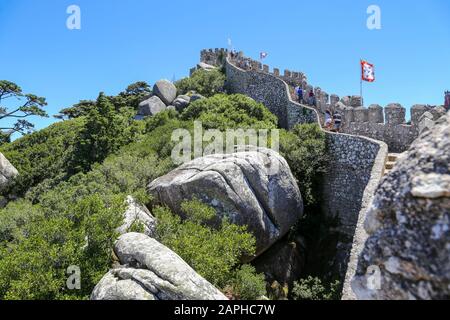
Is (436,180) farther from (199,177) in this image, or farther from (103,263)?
(199,177)

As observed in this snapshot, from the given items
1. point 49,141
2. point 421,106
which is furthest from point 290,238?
point 49,141

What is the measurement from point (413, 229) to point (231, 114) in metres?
18.7

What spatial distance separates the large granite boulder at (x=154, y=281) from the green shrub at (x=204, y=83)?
78.1 ft

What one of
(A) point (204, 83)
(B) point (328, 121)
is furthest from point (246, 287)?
(A) point (204, 83)

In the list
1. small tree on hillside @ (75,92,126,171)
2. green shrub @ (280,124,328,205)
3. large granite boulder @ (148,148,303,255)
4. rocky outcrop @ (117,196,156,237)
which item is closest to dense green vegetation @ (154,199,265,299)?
rocky outcrop @ (117,196,156,237)

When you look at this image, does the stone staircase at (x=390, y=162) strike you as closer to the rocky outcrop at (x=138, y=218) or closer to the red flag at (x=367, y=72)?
the red flag at (x=367, y=72)

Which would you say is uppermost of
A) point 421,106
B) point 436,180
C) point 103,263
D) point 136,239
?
point 421,106

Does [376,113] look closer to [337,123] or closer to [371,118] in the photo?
[371,118]

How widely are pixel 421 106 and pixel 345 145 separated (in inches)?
131

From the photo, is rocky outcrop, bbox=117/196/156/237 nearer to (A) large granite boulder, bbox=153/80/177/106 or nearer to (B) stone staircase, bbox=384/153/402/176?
(B) stone staircase, bbox=384/153/402/176

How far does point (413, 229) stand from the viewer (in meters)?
3.31

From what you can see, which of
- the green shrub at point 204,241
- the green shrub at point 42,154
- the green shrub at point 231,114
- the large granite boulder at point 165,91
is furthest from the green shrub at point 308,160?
the large granite boulder at point 165,91
